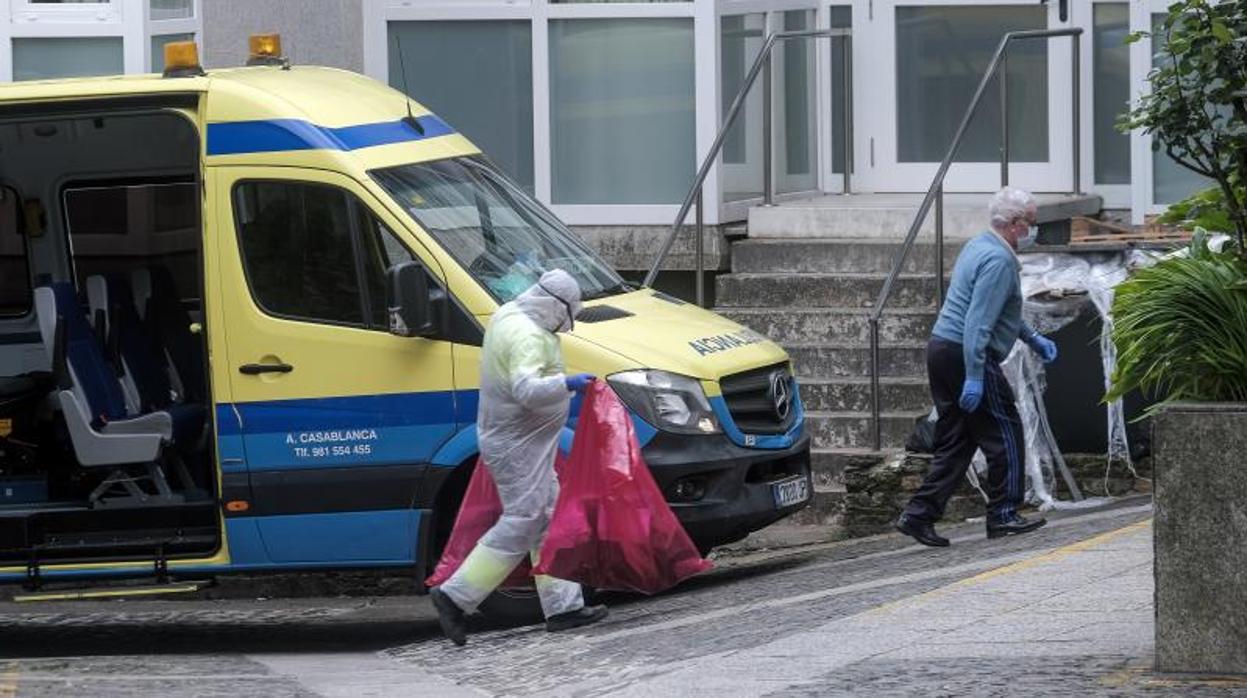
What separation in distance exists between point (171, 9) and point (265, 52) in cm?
428

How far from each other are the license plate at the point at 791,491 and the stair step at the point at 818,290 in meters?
3.48

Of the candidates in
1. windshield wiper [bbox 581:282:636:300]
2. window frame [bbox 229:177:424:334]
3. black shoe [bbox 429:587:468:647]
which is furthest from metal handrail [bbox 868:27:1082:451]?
black shoe [bbox 429:587:468:647]

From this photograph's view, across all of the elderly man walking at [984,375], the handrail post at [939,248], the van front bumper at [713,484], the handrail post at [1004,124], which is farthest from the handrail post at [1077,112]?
the van front bumper at [713,484]

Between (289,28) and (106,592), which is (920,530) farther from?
(289,28)

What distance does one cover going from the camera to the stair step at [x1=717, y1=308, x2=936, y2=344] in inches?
568

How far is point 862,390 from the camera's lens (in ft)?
46.3

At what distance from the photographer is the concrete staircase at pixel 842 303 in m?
13.9

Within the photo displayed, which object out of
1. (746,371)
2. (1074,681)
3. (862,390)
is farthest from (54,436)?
(1074,681)

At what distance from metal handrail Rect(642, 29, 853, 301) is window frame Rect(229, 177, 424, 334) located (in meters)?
3.93

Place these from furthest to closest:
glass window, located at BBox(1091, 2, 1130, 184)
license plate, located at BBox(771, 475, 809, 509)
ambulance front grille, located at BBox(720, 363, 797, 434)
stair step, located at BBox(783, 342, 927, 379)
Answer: glass window, located at BBox(1091, 2, 1130, 184), stair step, located at BBox(783, 342, 927, 379), license plate, located at BBox(771, 475, 809, 509), ambulance front grille, located at BBox(720, 363, 797, 434)

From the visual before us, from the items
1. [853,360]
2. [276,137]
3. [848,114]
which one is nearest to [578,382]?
[276,137]

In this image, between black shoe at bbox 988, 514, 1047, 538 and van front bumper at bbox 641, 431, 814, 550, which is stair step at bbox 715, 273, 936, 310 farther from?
van front bumper at bbox 641, 431, 814, 550

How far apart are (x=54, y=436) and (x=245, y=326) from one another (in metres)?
1.72

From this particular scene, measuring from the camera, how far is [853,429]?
13.9 meters
